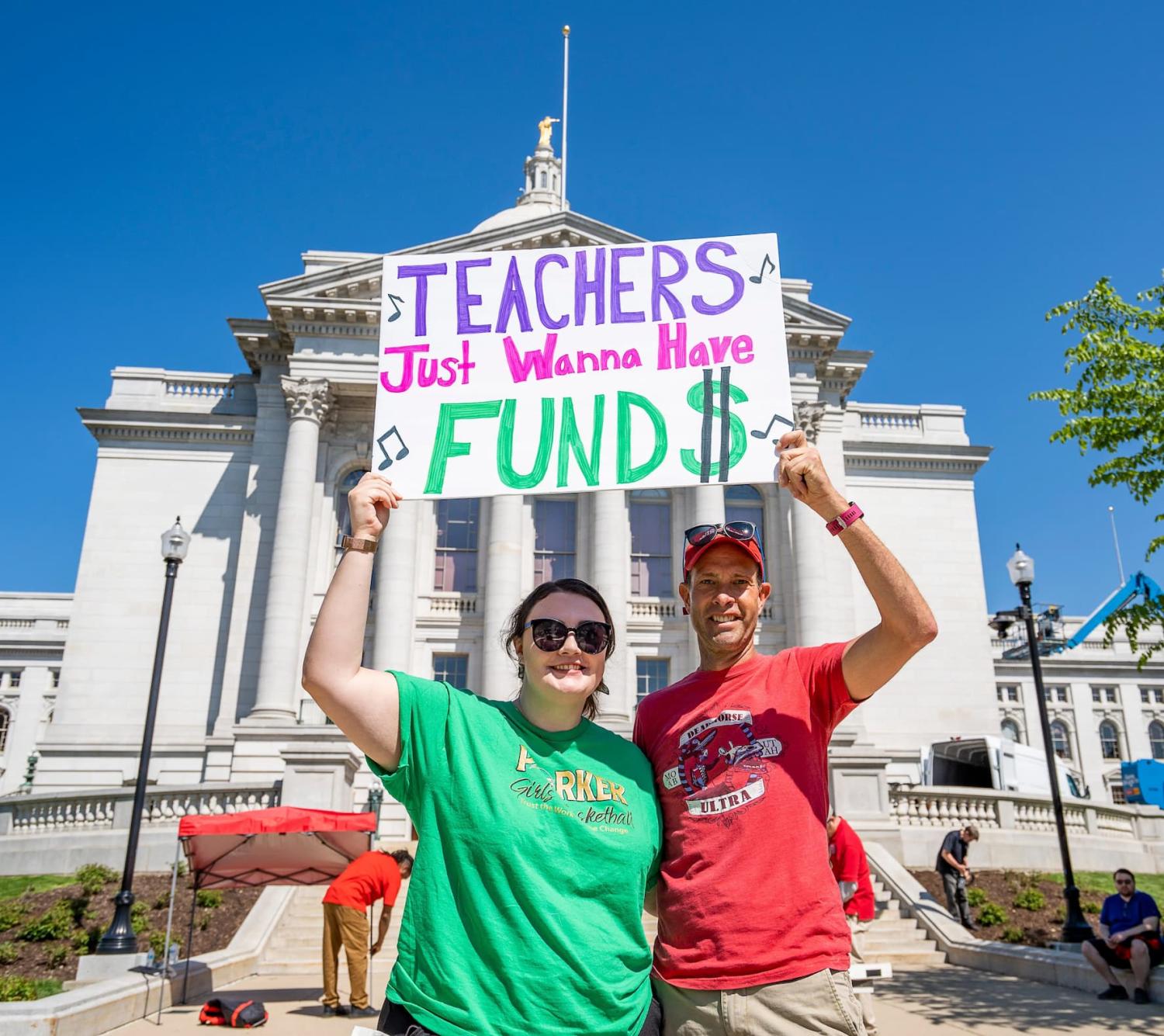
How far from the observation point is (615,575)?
30.5 m

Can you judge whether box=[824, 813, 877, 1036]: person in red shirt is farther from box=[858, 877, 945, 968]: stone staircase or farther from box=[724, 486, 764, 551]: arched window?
box=[724, 486, 764, 551]: arched window

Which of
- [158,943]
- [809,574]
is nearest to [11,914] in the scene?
[158,943]

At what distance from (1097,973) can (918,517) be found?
2623 cm

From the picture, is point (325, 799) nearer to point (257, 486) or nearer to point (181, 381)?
point (257, 486)

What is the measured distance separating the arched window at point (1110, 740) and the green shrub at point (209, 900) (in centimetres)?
6746

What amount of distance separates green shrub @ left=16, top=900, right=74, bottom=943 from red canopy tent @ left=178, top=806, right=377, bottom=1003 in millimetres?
2332

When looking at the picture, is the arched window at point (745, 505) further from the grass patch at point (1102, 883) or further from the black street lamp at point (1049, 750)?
the grass patch at point (1102, 883)

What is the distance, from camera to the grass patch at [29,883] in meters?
18.3

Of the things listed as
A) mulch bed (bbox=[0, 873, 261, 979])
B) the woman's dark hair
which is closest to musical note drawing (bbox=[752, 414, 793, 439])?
the woman's dark hair

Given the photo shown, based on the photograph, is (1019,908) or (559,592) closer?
(559,592)

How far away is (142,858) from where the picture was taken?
20203 millimetres

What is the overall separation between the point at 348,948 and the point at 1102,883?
16.9 metres

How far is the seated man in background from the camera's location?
1205 cm

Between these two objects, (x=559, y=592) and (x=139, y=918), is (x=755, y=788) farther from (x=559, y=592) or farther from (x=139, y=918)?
(x=139, y=918)
